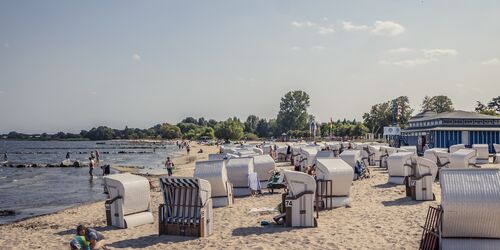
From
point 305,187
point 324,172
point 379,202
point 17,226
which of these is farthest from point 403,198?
point 17,226

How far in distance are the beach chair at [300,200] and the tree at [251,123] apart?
511ft

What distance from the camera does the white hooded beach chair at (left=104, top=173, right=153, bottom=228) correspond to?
1408 cm

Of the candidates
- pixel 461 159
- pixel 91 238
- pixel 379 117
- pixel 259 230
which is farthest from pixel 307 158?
pixel 379 117

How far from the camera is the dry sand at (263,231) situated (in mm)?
11680

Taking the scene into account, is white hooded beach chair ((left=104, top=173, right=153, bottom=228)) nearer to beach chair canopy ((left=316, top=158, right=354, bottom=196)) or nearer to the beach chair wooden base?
the beach chair wooden base

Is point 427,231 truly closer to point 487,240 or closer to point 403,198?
point 487,240

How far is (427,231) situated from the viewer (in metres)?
10.1

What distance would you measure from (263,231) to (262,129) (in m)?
153

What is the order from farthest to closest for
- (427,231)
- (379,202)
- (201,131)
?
(201,131), (379,202), (427,231)

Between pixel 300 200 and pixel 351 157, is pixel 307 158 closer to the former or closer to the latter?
pixel 351 157

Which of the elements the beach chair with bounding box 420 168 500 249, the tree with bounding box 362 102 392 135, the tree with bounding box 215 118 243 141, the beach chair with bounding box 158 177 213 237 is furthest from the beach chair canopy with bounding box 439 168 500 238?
the tree with bounding box 215 118 243 141

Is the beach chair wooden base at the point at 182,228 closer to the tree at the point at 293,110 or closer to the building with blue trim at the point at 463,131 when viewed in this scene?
the building with blue trim at the point at 463,131

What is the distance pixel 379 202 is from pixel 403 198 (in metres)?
1.22

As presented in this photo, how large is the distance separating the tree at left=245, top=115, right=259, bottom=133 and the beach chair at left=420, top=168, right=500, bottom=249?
15984cm
